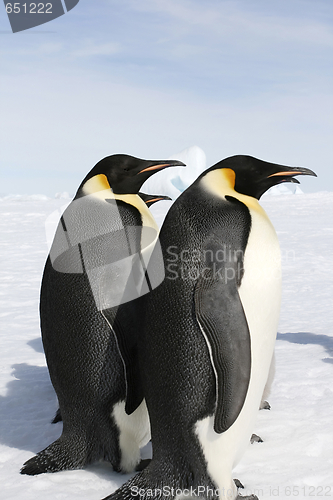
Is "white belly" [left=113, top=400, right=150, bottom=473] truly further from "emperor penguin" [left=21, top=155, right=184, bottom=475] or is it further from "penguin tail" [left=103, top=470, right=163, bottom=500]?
"penguin tail" [left=103, top=470, right=163, bottom=500]

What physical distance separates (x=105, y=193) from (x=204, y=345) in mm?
954

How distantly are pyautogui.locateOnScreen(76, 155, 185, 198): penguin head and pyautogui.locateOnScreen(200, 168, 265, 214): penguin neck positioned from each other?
1.19 ft

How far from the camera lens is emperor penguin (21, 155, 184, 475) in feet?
7.38

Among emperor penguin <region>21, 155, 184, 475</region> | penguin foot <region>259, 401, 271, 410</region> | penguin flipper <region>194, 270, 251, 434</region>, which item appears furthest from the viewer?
penguin foot <region>259, 401, 271, 410</region>

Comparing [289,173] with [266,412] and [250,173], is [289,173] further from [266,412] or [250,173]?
[266,412]

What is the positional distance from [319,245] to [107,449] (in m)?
9.60

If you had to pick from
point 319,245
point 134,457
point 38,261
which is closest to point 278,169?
point 134,457

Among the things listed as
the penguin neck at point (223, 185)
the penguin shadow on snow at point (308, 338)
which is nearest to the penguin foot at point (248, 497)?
the penguin neck at point (223, 185)

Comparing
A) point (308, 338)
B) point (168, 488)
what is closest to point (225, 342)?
point (168, 488)

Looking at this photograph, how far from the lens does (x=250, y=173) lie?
7.28ft

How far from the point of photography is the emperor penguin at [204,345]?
190 cm

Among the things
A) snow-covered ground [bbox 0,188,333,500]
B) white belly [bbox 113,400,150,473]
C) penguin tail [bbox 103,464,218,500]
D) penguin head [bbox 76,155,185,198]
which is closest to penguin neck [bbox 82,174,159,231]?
penguin head [bbox 76,155,185,198]

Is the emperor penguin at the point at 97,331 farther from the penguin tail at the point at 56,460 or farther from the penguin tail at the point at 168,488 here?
the penguin tail at the point at 168,488

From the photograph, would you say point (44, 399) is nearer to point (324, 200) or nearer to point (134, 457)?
point (134, 457)
